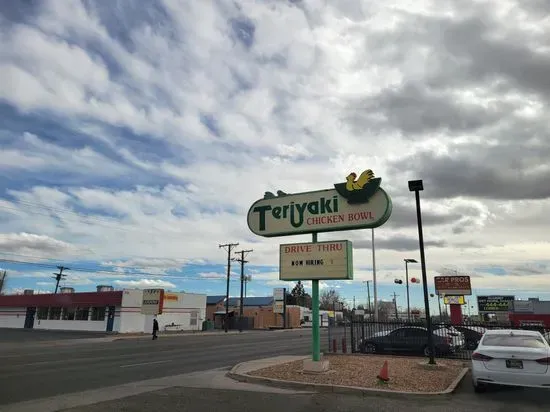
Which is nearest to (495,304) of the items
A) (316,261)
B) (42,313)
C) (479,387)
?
(316,261)

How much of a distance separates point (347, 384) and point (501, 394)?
11.3 feet

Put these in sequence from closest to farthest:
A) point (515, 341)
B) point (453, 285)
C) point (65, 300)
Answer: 1. point (515, 341)
2. point (453, 285)
3. point (65, 300)

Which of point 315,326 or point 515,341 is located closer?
point 515,341

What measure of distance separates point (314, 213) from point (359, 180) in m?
1.81

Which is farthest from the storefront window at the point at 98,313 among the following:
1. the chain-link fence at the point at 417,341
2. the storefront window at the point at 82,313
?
the chain-link fence at the point at 417,341

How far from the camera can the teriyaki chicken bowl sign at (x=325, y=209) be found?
1366 cm

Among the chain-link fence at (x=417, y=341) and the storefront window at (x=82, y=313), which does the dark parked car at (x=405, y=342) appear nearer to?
the chain-link fence at (x=417, y=341)

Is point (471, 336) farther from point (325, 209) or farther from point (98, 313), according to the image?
point (98, 313)

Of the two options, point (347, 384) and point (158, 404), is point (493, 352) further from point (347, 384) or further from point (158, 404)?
point (158, 404)

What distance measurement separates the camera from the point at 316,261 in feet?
46.6

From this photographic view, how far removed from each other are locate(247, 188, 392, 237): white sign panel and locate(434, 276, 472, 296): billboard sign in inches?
1124

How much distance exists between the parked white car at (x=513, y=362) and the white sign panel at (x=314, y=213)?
4416 mm

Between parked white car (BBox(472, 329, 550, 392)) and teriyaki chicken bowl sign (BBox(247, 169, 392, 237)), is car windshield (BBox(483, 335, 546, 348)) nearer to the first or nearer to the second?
parked white car (BBox(472, 329, 550, 392))

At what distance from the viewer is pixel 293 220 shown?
49.7 ft
